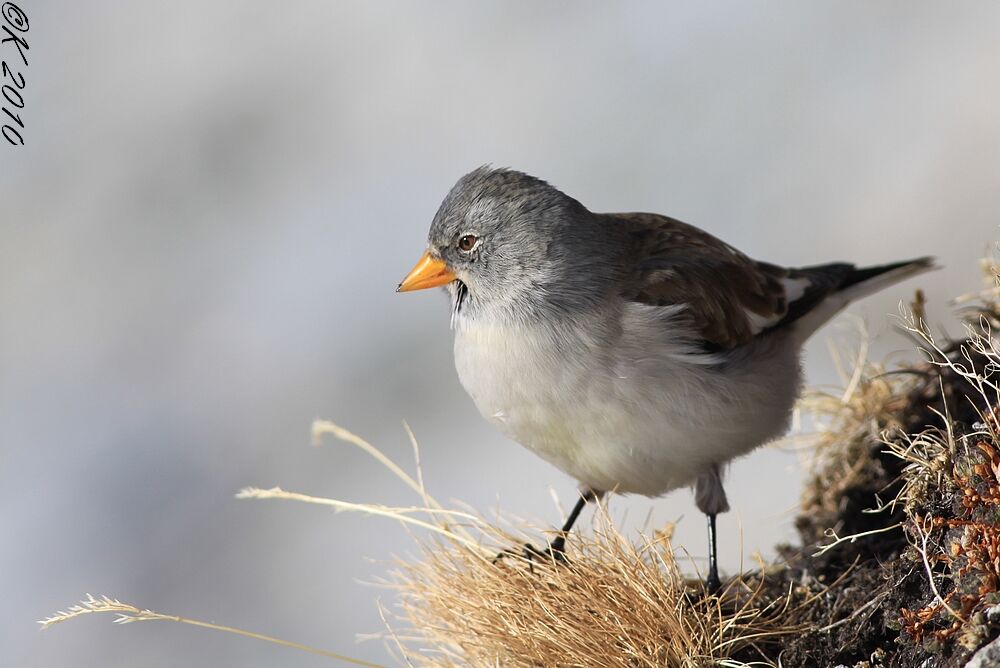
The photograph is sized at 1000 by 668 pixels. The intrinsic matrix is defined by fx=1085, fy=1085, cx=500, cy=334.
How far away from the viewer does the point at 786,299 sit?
3736 mm

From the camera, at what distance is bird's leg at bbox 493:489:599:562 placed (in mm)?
2871

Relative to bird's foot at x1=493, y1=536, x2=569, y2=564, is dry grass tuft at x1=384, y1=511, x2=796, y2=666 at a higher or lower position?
lower

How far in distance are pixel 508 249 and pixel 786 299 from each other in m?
1.09

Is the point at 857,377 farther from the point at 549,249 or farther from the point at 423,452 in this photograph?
the point at 423,452

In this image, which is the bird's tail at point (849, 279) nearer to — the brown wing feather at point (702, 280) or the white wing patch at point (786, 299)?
the white wing patch at point (786, 299)

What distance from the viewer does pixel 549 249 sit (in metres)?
3.24

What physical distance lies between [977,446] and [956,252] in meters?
4.28

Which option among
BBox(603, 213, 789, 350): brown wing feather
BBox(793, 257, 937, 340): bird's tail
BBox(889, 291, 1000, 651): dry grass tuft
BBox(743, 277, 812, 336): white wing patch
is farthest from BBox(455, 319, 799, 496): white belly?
BBox(793, 257, 937, 340): bird's tail

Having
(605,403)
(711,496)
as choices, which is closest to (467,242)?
(605,403)

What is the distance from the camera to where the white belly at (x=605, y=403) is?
9.91 ft

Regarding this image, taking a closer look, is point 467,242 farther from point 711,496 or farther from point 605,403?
point 711,496

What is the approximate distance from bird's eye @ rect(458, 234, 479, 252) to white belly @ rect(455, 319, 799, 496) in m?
0.23

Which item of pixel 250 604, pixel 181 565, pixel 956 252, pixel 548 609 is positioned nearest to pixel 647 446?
pixel 548 609

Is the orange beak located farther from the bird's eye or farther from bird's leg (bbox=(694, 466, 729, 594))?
bird's leg (bbox=(694, 466, 729, 594))
